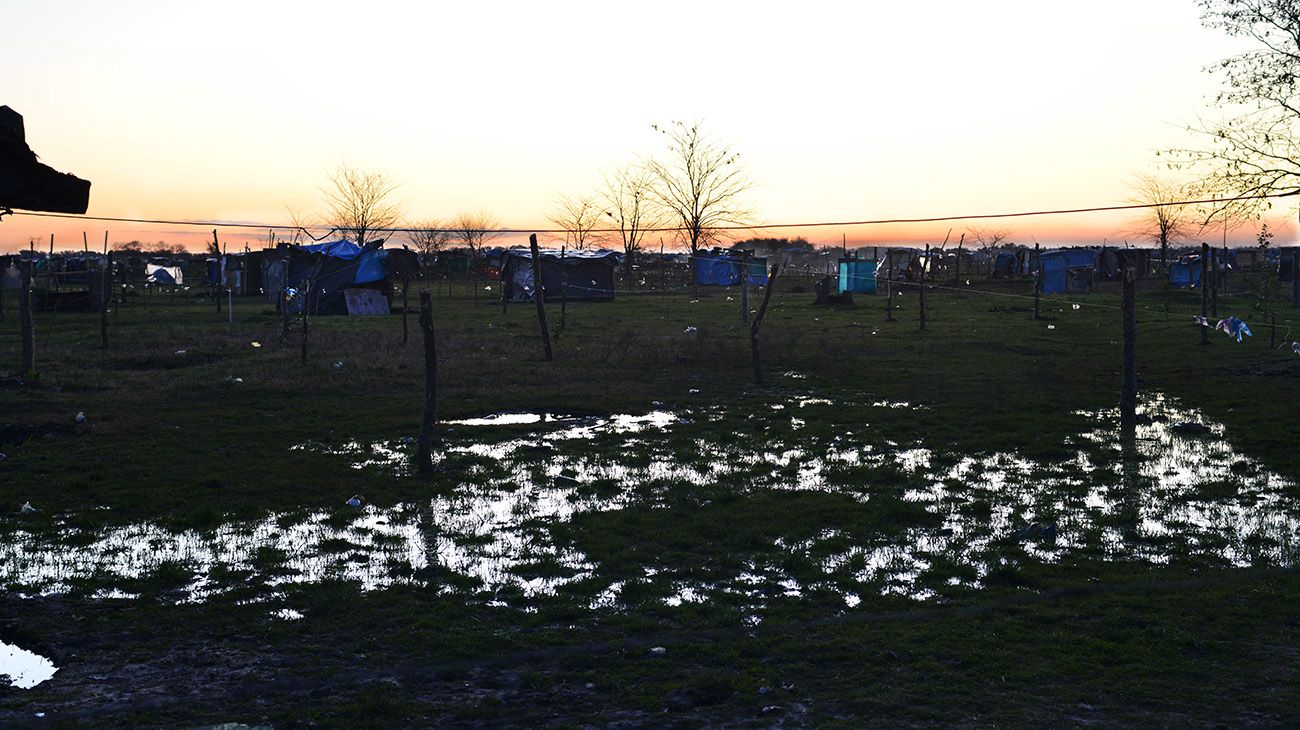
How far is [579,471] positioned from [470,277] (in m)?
61.3

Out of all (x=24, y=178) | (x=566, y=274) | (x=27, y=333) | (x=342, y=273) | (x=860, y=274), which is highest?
(x=860, y=274)

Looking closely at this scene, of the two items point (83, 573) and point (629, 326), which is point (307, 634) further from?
point (629, 326)

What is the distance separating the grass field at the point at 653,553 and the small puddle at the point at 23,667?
0.12 meters

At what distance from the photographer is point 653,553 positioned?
8305 mm

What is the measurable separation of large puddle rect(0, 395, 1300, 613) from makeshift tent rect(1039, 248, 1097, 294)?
4655cm

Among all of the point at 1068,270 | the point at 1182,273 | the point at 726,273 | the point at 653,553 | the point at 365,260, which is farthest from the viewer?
the point at 726,273

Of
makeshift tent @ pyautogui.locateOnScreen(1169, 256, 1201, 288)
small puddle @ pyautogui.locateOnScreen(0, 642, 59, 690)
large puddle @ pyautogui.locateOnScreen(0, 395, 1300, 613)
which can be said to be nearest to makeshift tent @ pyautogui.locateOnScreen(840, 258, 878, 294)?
makeshift tent @ pyautogui.locateOnScreen(1169, 256, 1201, 288)

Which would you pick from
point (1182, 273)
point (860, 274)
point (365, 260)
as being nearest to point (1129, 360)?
point (365, 260)

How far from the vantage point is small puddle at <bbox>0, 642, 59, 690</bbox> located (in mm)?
5793

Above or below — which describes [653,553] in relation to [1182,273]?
below

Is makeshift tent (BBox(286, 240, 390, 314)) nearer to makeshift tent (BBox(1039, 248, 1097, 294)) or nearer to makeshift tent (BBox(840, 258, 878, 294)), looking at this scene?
makeshift tent (BBox(840, 258, 878, 294))

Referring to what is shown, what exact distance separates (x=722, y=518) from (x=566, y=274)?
38558 millimetres

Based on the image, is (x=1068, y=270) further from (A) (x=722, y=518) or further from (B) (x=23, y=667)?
(B) (x=23, y=667)

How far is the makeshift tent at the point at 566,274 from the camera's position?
46.1m
